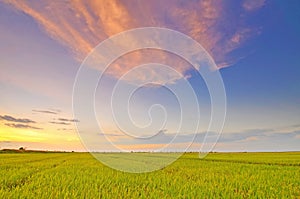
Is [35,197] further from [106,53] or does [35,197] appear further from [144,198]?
[106,53]

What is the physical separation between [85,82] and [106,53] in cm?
219

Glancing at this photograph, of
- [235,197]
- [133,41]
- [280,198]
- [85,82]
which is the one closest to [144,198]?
[235,197]

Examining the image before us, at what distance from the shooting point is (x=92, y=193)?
21.8 feet

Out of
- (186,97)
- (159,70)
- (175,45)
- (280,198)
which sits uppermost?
(175,45)

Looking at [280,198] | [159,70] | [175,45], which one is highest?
[175,45]

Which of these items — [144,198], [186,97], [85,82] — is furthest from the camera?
[186,97]

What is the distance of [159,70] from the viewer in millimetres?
16266

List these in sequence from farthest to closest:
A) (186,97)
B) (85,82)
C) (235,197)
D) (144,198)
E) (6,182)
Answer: (186,97) < (85,82) < (6,182) < (235,197) < (144,198)

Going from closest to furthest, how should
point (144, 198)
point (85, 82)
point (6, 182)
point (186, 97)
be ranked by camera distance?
point (144, 198) → point (6, 182) → point (85, 82) → point (186, 97)

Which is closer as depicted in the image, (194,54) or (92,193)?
(92,193)

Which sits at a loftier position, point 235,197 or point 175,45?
point 175,45

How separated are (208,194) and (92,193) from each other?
2.76 m

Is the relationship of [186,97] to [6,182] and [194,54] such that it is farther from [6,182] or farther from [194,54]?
[6,182]

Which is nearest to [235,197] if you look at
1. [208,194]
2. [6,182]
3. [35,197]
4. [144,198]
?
[208,194]
